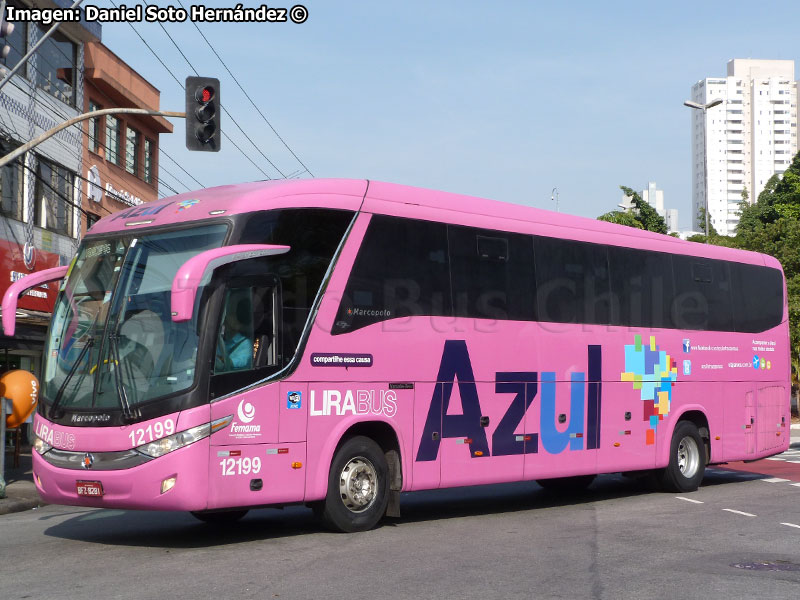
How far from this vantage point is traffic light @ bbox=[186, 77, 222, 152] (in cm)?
1716

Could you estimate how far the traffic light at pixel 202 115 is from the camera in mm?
17156

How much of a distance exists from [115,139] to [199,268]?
2523cm

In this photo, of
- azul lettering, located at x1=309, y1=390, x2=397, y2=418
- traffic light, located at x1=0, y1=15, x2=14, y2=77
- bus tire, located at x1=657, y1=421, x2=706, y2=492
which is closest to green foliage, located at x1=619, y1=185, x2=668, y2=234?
traffic light, located at x1=0, y1=15, x2=14, y2=77

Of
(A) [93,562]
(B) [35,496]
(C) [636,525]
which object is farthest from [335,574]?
(B) [35,496]

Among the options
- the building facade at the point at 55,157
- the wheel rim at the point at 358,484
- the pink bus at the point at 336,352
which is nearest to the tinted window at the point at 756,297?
the pink bus at the point at 336,352

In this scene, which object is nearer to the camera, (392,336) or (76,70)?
(392,336)

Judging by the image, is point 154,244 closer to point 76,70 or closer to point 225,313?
point 225,313

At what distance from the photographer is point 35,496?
16.8 meters

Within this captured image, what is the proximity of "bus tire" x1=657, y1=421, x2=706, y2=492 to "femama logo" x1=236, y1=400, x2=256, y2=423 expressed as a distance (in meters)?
8.32

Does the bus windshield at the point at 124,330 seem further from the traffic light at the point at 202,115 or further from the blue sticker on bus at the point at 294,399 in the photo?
the traffic light at the point at 202,115

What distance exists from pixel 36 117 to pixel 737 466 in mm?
17998

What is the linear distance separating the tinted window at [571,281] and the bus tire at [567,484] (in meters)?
3.18

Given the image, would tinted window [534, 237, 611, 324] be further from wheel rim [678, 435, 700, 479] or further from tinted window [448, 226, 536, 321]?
wheel rim [678, 435, 700, 479]

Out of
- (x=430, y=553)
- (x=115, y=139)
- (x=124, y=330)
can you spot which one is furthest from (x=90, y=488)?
(x=115, y=139)
